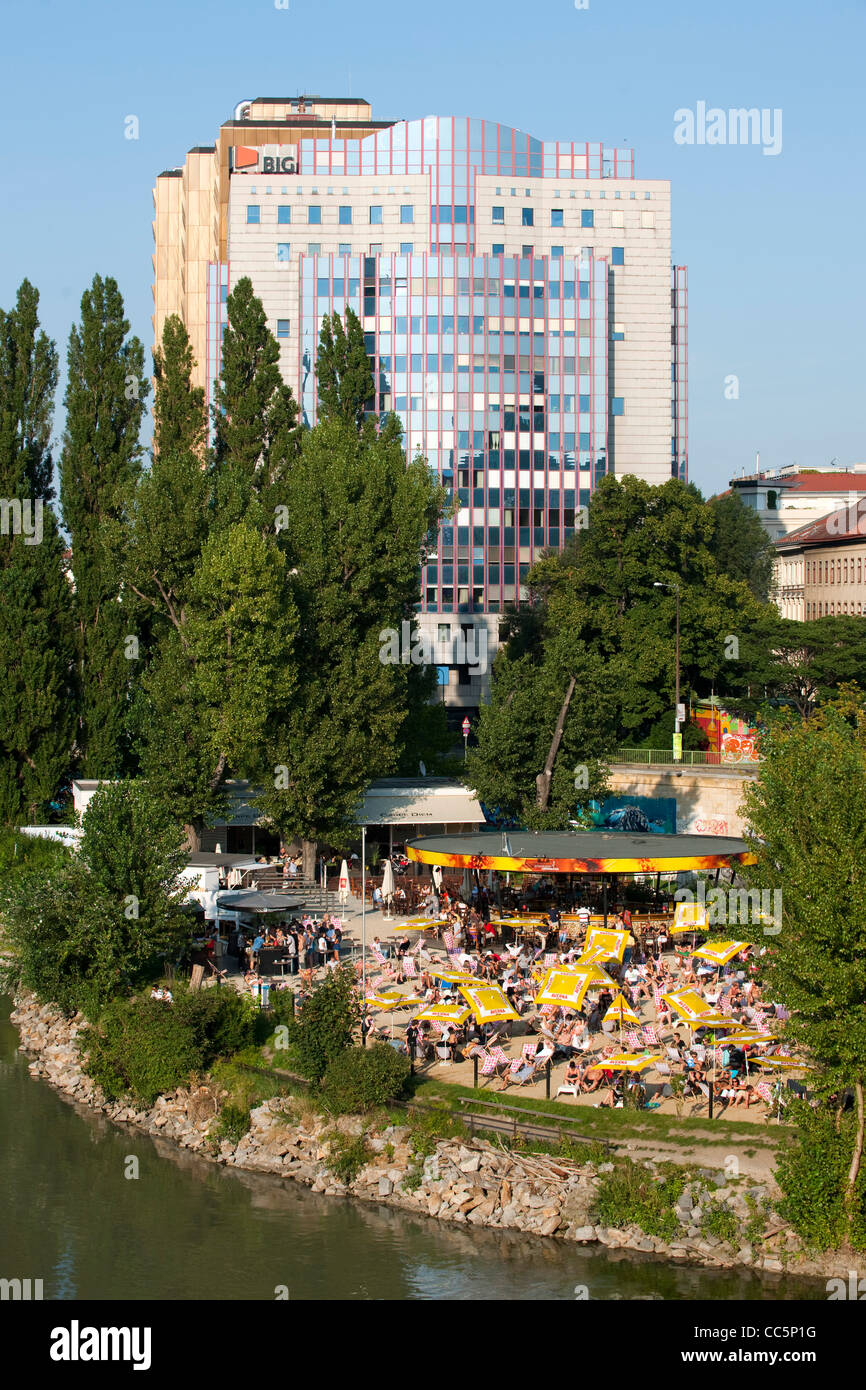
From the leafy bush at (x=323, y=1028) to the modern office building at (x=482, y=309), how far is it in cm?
7858

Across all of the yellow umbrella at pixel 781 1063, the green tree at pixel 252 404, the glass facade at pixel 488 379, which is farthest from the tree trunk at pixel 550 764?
the glass facade at pixel 488 379

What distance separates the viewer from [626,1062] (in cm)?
2981

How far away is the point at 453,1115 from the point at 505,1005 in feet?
9.62

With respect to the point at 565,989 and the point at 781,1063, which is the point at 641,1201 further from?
the point at 565,989

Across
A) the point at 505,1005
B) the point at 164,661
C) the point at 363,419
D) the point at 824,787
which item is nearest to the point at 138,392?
the point at 363,419

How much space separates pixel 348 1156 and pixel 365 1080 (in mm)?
1582

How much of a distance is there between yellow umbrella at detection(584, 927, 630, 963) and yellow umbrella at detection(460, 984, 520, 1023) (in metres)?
4.06

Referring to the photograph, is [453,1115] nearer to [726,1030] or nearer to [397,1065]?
[397,1065]

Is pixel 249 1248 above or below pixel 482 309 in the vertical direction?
below

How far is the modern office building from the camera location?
109m

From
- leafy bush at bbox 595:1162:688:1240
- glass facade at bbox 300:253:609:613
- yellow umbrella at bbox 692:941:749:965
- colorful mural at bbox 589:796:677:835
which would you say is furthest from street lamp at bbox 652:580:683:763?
leafy bush at bbox 595:1162:688:1240

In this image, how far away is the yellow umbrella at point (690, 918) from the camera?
39188mm

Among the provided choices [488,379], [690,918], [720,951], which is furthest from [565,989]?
[488,379]
